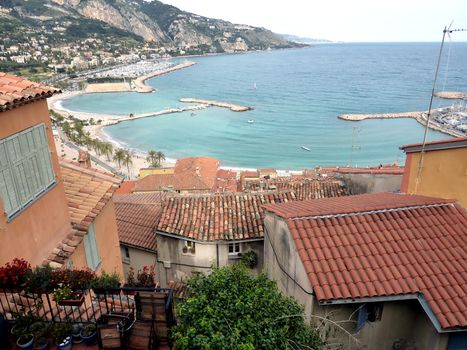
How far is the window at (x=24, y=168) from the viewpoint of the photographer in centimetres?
702

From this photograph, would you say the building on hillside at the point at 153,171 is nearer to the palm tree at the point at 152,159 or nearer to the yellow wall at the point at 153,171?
the yellow wall at the point at 153,171

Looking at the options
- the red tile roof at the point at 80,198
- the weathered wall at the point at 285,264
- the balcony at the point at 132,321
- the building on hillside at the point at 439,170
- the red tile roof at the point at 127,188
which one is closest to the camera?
the balcony at the point at 132,321

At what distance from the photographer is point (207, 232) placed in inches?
652

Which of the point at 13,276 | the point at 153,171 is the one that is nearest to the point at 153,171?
the point at 153,171

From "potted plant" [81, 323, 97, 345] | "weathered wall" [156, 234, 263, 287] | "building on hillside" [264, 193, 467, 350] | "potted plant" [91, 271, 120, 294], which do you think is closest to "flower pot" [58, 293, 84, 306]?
"potted plant" [91, 271, 120, 294]

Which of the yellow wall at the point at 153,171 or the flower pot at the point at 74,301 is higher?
the flower pot at the point at 74,301

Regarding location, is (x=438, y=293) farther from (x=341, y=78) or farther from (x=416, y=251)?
(x=341, y=78)

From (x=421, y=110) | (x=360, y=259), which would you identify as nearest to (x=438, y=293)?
(x=360, y=259)

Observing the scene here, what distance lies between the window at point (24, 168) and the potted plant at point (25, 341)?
2353 millimetres

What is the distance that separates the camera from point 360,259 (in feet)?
27.3

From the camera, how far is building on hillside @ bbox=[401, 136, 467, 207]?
1098 cm

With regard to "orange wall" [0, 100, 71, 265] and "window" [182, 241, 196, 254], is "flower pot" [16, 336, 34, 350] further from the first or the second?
"window" [182, 241, 196, 254]

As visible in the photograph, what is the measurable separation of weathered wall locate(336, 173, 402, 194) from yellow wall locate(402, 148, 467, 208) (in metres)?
5.98

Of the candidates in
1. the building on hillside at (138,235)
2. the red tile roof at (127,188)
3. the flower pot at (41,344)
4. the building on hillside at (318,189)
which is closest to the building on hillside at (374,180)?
the building on hillside at (318,189)
